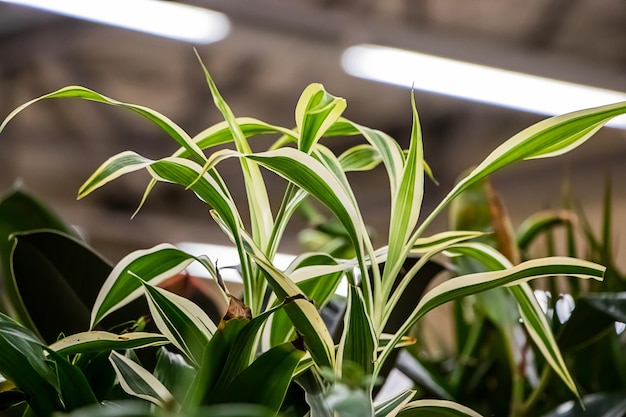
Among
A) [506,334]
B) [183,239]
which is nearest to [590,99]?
[506,334]

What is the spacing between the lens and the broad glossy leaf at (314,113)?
1.57 ft

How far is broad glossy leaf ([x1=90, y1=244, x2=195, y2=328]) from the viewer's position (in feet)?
1.58

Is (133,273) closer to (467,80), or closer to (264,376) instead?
(264,376)

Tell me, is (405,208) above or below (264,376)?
above

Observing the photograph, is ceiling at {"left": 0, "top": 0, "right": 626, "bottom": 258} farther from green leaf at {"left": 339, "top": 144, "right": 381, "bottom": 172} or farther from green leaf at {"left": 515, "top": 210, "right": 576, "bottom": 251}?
green leaf at {"left": 339, "top": 144, "right": 381, "bottom": 172}

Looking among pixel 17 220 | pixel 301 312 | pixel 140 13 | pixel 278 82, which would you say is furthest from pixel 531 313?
pixel 278 82

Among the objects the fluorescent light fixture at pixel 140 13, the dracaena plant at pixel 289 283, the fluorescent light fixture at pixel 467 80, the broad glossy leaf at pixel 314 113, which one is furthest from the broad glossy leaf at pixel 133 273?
the fluorescent light fixture at pixel 467 80

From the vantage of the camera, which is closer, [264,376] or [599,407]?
[264,376]

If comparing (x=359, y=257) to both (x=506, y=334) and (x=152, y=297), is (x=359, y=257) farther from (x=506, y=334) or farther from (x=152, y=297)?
(x=506, y=334)

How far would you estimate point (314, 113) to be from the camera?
0.47m

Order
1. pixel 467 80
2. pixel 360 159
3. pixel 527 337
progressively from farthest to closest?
1. pixel 467 80
2. pixel 527 337
3. pixel 360 159

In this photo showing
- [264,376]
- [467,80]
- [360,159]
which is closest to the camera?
[264,376]

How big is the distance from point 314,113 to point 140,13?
2961mm

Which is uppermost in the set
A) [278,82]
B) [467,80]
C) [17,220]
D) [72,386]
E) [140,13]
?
[278,82]
